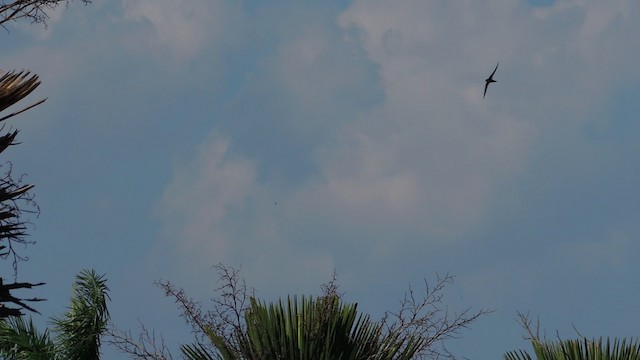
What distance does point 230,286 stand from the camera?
44.3ft

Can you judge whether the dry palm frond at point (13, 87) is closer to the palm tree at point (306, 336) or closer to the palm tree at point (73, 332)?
the palm tree at point (306, 336)

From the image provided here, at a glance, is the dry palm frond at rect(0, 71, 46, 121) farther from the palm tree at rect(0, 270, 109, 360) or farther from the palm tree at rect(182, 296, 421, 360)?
the palm tree at rect(0, 270, 109, 360)

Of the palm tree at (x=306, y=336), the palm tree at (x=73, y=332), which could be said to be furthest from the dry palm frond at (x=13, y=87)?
the palm tree at (x=73, y=332)

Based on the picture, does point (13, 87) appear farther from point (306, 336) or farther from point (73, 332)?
point (73, 332)

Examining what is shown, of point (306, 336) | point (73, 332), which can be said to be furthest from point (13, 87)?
point (73, 332)

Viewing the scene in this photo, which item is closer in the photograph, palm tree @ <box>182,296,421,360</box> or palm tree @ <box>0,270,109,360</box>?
palm tree @ <box>182,296,421,360</box>

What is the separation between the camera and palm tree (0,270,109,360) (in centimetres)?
1989

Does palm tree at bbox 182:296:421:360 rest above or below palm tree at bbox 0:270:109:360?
below

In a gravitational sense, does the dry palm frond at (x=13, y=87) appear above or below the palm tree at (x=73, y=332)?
below

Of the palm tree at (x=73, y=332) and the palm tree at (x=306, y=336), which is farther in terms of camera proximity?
the palm tree at (x=73, y=332)

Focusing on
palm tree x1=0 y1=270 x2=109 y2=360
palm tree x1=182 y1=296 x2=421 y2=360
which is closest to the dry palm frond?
palm tree x1=182 y1=296 x2=421 y2=360

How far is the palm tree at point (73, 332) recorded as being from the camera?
1989cm

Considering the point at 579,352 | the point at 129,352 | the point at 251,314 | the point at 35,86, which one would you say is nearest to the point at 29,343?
the point at 129,352

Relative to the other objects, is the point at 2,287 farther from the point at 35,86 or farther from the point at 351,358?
the point at 351,358
